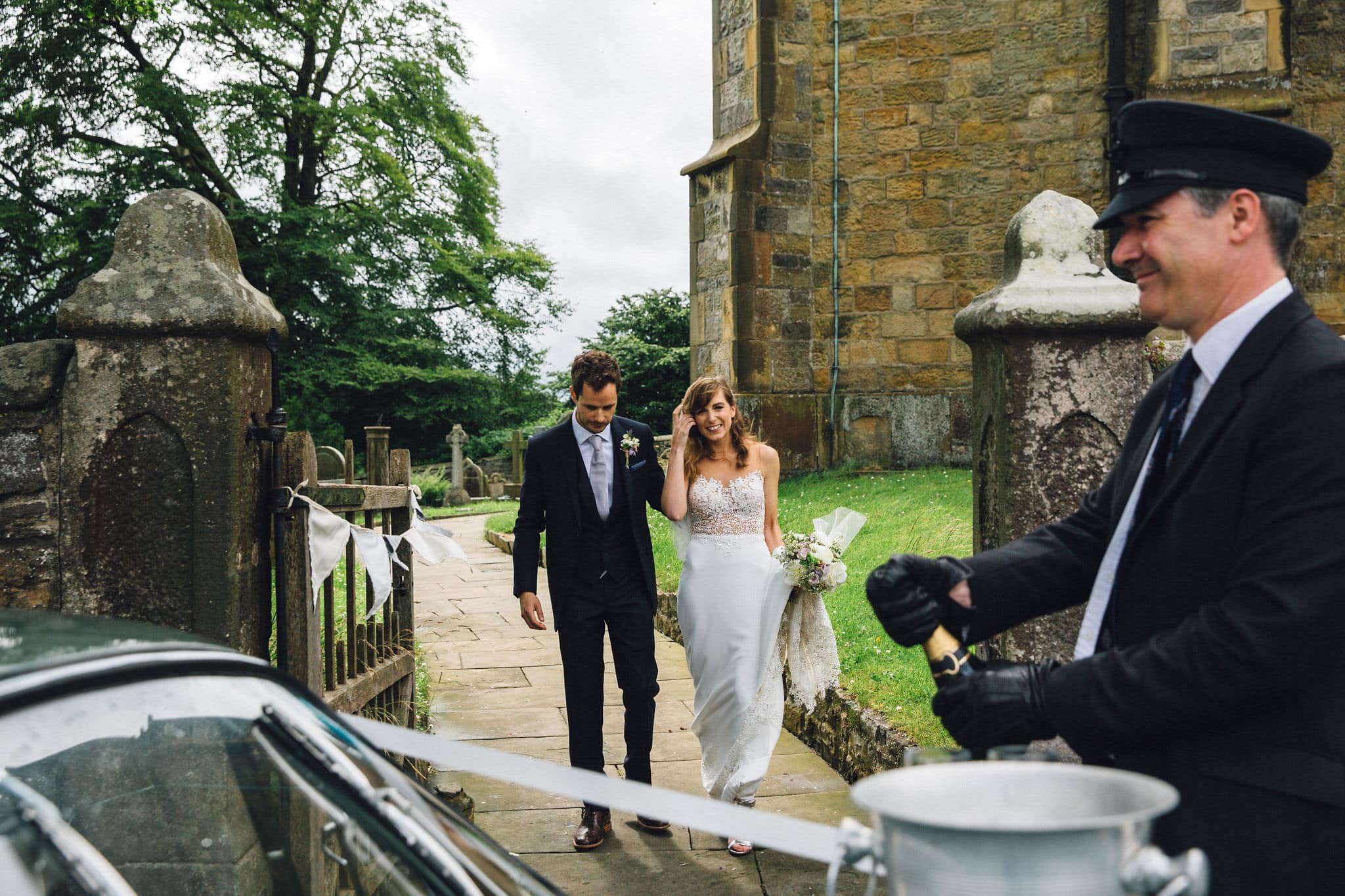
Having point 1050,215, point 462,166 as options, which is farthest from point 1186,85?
point 462,166

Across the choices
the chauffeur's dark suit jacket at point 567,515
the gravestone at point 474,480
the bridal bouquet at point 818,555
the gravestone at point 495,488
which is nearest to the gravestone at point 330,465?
the gravestone at point 495,488

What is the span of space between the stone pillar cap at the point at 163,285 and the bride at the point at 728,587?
212 cm

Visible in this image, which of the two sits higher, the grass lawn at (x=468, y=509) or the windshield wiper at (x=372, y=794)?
the windshield wiper at (x=372, y=794)

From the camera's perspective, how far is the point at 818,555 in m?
4.96

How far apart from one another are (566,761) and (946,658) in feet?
14.4

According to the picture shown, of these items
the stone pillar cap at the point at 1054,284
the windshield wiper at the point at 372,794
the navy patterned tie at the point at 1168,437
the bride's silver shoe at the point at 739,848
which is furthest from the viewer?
the bride's silver shoe at the point at 739,848

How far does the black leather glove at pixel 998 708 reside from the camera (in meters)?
1.56

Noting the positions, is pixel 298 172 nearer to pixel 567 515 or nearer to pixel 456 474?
pixel 456 474

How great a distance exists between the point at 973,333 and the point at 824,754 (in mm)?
2764

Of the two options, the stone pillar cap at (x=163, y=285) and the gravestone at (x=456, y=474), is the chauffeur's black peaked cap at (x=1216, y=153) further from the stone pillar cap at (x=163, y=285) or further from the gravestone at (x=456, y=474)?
the gravestone at (x=456, y=474)

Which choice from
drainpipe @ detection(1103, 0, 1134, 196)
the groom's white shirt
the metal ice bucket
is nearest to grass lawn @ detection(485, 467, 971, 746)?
the groom's white shirt

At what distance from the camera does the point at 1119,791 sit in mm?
1198

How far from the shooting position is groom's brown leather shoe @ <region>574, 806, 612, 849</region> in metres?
4.56

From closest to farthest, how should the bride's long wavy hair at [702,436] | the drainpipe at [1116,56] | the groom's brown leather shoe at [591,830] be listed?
the groom's brown leather shoe at [591,830]
the bride's long wavy hair at [702,436]
the drainpipe at [1116,56]
